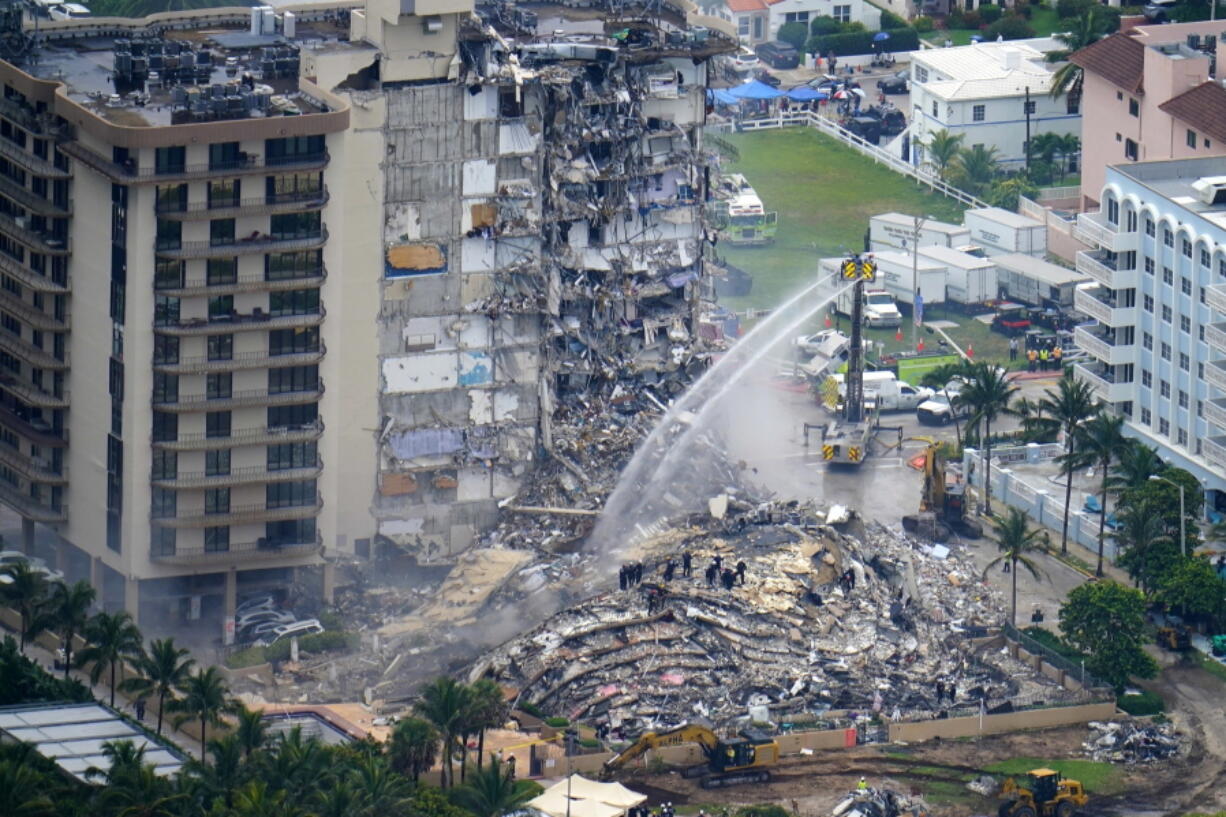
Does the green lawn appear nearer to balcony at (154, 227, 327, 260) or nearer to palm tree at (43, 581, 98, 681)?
balcony at (154, 227, 327, 260)

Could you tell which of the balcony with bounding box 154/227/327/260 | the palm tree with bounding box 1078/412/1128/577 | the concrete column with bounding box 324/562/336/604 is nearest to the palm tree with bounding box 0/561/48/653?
the concrete column with bounding box 324/562/336/604

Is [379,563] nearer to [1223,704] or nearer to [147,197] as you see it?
[147,197]

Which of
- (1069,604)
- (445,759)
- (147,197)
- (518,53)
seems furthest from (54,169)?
(1069,604)

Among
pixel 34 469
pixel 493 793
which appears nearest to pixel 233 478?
pixel 34 469

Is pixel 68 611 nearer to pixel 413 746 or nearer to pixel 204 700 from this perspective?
pixel 204 700

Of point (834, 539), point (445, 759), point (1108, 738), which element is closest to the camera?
point (445, 759)

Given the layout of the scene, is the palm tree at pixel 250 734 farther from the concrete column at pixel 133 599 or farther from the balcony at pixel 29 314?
the balcony at pixel 29 314
